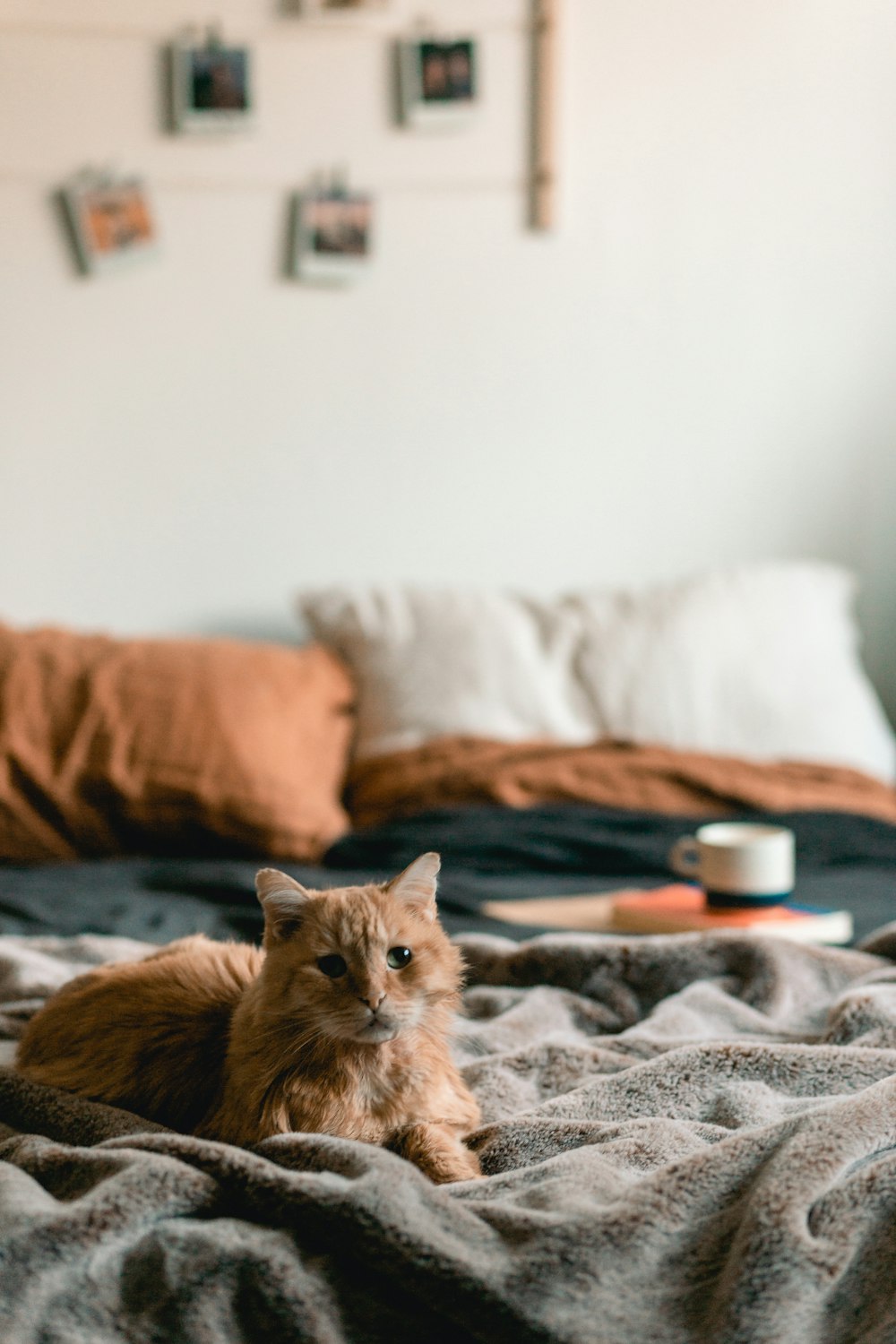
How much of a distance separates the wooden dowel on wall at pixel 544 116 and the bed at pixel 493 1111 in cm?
126

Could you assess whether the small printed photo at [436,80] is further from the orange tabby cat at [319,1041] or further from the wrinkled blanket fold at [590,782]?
the orange tabby cat at [319,1041]

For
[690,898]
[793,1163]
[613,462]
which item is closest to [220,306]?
[613,462]

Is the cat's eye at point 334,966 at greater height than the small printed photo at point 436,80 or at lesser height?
lesser

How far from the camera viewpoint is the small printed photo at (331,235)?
259cm

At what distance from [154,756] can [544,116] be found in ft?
5.01

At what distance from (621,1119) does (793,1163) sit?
0.20 meters

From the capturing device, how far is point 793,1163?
751 mm

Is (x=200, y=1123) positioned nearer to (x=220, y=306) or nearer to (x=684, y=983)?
(x=684, y=983)

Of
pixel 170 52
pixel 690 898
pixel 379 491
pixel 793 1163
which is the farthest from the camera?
pixel 379 491

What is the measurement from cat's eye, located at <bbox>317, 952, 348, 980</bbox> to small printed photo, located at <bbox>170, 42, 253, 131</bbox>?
2.15m

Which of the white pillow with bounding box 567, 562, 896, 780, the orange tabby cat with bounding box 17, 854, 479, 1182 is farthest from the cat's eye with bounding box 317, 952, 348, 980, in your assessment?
the white pillow with bounding box 567, 562, 896, 780

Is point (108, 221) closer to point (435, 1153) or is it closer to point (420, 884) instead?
point (420, 884)

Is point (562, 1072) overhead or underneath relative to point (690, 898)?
overhead

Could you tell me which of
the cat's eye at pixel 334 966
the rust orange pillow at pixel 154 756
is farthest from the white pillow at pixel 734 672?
the cat's eye at pixel 334 966
